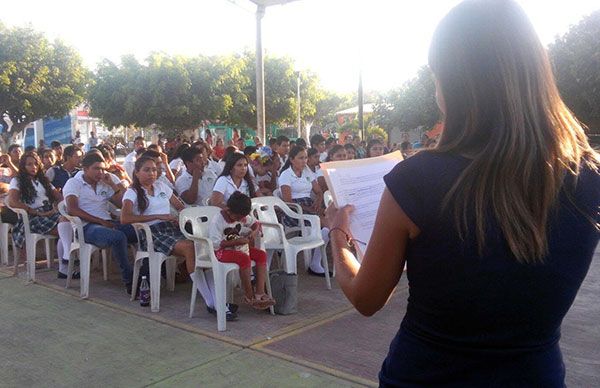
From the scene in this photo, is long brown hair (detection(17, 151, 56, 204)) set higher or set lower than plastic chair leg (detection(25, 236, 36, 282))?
higher

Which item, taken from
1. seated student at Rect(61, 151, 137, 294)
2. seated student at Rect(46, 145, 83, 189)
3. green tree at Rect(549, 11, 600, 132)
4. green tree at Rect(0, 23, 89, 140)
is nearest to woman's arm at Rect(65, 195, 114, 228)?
seated student at Rect(61, 151, 137, 294)

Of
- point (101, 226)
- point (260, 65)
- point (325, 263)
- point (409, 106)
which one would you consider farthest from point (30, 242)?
point (409, 106)

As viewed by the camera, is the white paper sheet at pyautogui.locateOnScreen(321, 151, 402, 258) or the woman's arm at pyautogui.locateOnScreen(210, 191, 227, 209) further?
the woman's arm at pyautogui.locateOnScreen(210, 191, 227, 209)

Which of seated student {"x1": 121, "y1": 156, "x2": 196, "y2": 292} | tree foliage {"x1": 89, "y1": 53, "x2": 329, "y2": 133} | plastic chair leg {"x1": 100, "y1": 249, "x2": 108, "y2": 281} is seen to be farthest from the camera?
tree foliage {"x1": 89, "y1": 53, "x2": 329, "y2": 133}

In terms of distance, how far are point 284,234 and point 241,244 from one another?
1.05m

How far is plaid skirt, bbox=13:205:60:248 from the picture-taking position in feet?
22.2

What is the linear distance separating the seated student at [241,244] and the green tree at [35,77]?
2448cm

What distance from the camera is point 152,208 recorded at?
5984mm

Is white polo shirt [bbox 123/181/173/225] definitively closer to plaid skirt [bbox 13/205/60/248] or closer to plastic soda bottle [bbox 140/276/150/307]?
plastic soda bottle [bbox 140/276/150/307]

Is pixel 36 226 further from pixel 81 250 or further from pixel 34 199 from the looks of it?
pixel 81 250

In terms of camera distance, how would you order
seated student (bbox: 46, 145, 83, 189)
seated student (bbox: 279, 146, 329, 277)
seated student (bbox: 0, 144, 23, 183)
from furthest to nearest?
seated student (bbox: 0, 144, 23, 183) < seated student (bbox: 46, 145, 83, 189) < seated student (bbox: 279, 146, 329, 277)

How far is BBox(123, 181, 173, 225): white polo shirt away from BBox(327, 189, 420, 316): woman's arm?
186 inches

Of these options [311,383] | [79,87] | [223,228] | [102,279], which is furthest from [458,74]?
[79,87]

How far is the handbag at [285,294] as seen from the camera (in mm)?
5242
